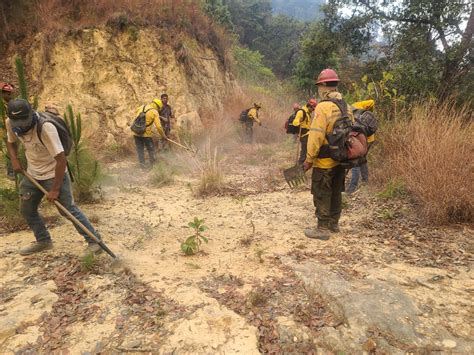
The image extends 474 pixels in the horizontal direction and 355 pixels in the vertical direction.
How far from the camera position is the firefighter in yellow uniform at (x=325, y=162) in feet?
12.0

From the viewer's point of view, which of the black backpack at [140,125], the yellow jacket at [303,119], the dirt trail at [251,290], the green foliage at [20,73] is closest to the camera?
the dirt trail at [251,290]

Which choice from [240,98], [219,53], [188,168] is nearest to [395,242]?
[188,168]

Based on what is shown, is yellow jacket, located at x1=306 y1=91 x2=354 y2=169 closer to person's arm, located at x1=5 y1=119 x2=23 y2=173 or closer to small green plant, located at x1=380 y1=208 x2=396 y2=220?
small green plant, located at x1=380 y1=208 x2=396 y2=220

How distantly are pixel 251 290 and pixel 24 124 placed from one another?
8.16 ft

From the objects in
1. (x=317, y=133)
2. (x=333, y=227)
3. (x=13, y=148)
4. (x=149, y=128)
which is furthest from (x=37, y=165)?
(x=149, y=128)

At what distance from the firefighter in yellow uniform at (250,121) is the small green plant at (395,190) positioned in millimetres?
6153

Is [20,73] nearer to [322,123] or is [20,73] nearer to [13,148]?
[13,148]

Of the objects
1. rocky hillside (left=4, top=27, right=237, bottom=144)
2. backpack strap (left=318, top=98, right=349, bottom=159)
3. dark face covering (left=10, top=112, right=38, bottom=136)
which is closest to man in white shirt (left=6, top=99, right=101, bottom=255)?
dark face covering (left=10, top=112, right=38, bottom=136)

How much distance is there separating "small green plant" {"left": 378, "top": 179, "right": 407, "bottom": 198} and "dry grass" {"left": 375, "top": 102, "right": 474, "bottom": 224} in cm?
7

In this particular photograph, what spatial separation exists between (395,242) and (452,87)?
18.9 ft

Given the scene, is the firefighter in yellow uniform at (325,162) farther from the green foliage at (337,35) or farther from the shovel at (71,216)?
the green foliage at (337,35)

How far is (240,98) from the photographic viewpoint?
42.6ft

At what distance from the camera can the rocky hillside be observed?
9391 mm

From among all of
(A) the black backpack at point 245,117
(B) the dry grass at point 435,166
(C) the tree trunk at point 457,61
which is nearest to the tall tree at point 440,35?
(C) the tree trunk at point 457,61
